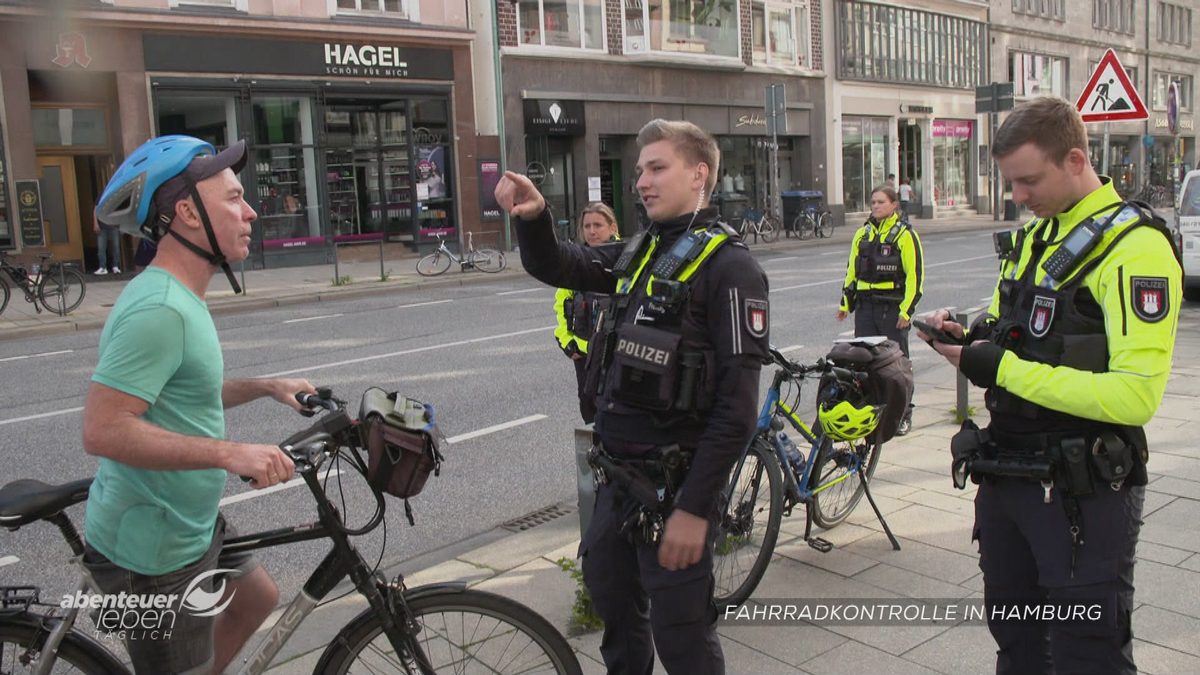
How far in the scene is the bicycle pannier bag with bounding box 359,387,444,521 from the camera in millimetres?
2432

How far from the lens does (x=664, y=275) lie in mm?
2736

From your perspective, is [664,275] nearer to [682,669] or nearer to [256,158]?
[682,669]

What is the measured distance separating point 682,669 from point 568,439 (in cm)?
459

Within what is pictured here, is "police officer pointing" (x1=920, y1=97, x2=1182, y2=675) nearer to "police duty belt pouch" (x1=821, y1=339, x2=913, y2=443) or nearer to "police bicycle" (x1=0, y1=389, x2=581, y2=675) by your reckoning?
"police bicycle" (x1=0, y1=389, x2=581, y2=675)

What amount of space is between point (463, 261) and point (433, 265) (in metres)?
0.71

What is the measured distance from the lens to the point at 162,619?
2506 millimetres

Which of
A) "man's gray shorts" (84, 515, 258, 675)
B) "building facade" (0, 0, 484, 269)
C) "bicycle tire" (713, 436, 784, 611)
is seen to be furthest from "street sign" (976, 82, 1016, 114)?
"man's gray shorts" (84, 515, 258, 675)

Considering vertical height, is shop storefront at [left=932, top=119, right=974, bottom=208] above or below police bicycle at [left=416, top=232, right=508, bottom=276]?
above

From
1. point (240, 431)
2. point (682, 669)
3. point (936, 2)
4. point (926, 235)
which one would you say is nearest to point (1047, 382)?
point (682, 669)

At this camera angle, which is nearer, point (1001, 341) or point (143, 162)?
point (143, 162)

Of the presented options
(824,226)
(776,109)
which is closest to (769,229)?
(824,226)

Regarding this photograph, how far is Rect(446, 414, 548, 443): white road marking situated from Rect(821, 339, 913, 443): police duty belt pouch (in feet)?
11.4

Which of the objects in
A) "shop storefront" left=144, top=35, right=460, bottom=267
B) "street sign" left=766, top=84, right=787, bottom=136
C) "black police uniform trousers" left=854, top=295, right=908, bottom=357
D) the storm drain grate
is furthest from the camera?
"street sign" left=766, top=84, right=787, bottom=136

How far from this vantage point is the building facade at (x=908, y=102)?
35125 millimetres
